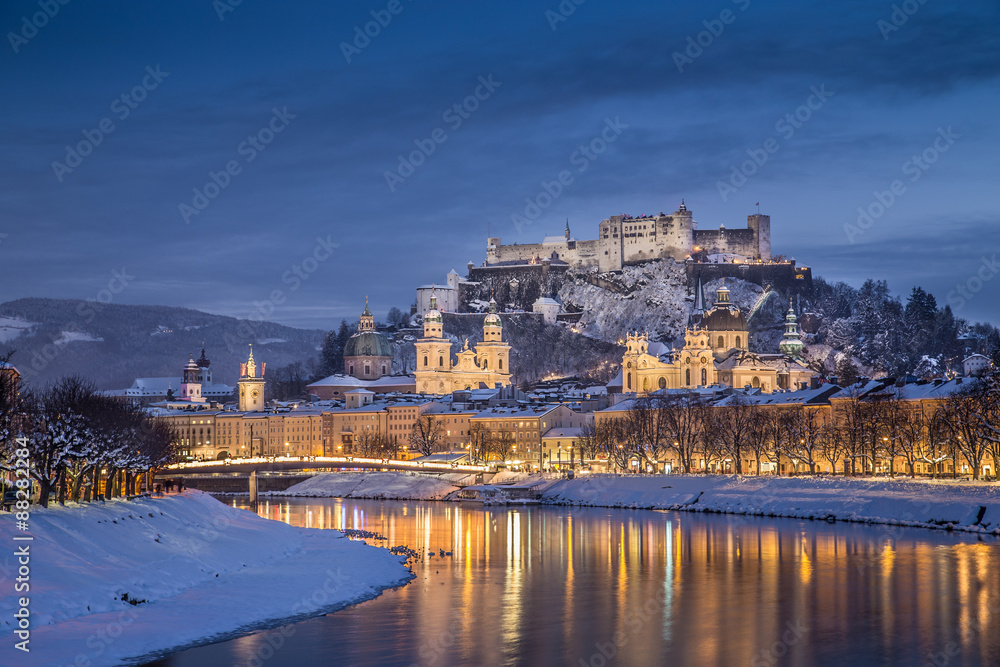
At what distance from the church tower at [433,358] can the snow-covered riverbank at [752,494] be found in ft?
184

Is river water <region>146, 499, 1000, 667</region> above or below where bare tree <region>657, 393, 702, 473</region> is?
below

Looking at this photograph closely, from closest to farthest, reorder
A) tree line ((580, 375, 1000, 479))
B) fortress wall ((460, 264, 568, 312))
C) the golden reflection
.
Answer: the golden reflection → tree line ((580, 375, 1000, 479)) → fortress wall ((460, 264, 568, 312))

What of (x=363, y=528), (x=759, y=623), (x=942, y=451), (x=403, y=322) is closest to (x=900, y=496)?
(x=942, y=451)

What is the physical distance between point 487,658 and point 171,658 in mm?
6206

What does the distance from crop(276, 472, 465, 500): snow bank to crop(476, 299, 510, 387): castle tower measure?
201 feet

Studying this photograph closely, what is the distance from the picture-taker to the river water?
26.2 m

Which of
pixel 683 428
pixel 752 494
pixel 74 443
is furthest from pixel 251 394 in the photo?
pixel 74 443

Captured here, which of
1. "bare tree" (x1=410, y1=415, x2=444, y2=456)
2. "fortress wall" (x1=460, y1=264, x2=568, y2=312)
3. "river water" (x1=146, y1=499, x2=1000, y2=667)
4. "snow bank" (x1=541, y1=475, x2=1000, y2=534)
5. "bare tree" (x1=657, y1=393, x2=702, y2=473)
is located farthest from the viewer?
"fortress wall" (x1=460, y1=264, x2=568, y2=312)

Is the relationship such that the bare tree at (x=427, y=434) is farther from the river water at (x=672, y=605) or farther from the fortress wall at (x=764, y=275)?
the river water at (x=672, y=605)

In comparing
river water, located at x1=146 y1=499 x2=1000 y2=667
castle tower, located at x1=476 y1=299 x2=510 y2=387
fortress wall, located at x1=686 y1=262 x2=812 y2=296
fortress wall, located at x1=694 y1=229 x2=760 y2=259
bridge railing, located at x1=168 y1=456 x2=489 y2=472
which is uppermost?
fortress wall, located at x1=694 y1=229 x2=760 y2=259

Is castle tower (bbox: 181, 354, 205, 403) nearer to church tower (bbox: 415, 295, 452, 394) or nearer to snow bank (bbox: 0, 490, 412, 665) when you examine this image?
church tower (bbox: 415, 295, 452, 394)

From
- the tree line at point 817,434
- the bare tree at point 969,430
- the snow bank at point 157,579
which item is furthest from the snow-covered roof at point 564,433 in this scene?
the snow bank at point 157,579

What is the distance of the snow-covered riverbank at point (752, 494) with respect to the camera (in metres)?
53.0

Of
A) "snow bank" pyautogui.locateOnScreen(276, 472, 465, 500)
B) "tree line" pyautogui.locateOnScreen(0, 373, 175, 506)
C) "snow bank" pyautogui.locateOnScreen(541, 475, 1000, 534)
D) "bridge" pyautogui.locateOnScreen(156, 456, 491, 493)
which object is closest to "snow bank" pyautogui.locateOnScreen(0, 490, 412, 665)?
"tree line" pyautogui.locateOnScreen(0, 373, 175, 506)
